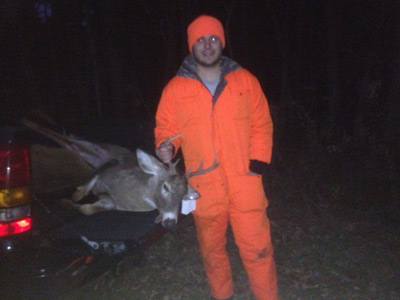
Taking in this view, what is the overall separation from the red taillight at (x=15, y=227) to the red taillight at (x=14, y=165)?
24 cm

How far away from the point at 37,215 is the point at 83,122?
2.40 meters

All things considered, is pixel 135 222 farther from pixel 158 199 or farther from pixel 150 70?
pixel 150 70

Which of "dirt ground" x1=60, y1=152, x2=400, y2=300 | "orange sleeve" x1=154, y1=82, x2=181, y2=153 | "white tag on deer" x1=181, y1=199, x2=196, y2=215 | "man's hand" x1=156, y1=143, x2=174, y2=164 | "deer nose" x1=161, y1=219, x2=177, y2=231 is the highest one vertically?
"orange sleeve" x1=154, y1=82, x2=181, y2=153

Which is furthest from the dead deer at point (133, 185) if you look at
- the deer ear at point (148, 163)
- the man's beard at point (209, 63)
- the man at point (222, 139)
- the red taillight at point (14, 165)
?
the red taillight at point (14, 165)

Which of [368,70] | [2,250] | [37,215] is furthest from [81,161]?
[368,70]

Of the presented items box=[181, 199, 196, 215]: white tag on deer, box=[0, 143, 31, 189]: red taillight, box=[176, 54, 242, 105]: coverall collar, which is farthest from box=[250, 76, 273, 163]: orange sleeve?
box=[0, 143, 31, 189]: red taillight

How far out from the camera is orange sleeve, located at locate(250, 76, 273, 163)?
12.0 ft

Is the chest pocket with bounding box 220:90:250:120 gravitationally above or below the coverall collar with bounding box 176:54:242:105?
below

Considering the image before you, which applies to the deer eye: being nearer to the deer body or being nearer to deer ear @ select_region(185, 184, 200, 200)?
the deer body

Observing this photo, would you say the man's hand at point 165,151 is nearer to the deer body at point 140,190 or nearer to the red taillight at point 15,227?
the deer body at point 140,190

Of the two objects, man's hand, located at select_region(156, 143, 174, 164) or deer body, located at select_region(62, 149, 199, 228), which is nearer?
man's hand, located at select_region(156, 143, 174, 164)

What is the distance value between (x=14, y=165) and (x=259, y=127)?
1805 millimetres

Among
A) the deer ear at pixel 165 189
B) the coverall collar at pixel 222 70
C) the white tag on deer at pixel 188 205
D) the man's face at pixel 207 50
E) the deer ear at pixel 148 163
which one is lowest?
the white tag on deer at pixel 188 205

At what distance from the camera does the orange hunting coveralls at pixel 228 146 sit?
354 centimetres
